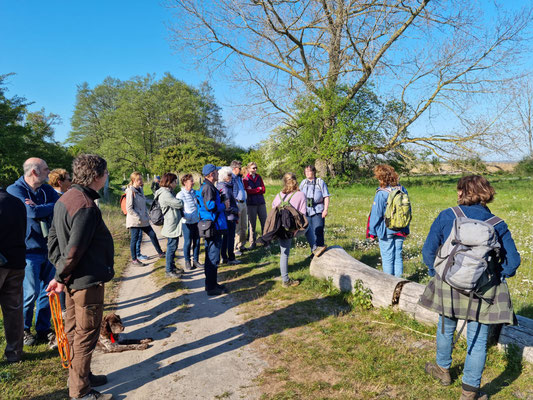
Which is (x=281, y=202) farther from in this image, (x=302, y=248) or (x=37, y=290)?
(x=37, y=290)

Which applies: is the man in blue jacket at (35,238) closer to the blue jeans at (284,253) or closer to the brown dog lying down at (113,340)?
the brown dog lying down at (113,340)

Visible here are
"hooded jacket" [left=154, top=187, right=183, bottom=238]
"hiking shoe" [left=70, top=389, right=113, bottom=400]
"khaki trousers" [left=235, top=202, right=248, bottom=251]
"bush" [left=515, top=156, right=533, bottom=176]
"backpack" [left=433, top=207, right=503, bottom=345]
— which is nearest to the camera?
"backpack" [left=433, top=207, right=503, bottom=345]

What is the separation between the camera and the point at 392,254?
18.9 feet

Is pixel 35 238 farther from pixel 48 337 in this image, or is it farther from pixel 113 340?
pixel 113 340

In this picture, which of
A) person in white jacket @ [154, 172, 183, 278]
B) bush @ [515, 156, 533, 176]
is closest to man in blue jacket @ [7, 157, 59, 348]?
person in white jacket @ [154, 172, 183, 278]

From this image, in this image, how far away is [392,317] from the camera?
4664 mm

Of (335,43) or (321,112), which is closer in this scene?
(335,43)

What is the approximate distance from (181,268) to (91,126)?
50747mm

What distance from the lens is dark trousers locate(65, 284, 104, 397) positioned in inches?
119

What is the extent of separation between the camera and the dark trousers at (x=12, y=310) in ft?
12.3

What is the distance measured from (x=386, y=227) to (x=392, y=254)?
1.69 ft

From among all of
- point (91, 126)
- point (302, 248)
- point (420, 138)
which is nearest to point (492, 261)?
point (302, 248)

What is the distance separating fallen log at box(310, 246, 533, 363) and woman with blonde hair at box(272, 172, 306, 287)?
0.57 metres

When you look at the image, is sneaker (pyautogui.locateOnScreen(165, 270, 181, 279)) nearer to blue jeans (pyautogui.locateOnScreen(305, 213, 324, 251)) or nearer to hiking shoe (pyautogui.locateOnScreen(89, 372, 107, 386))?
blue jeans (pyautogui.locateOnScreen(305, 213, 324, 251))
